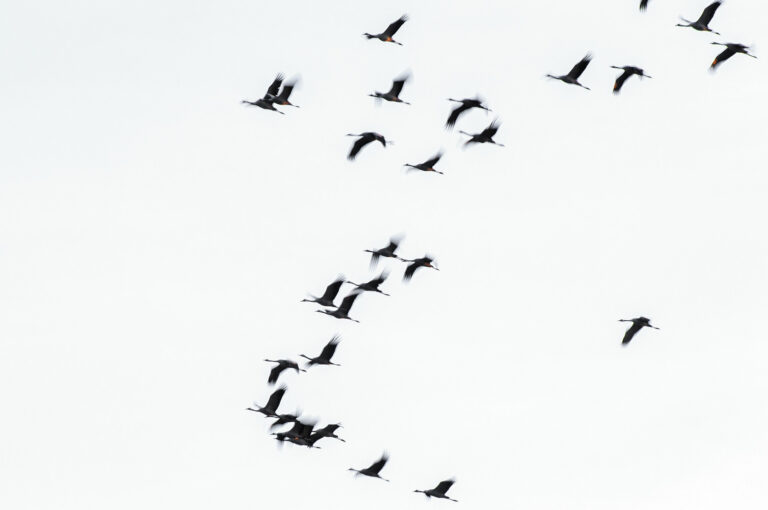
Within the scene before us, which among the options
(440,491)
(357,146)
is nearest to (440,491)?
(440,491)

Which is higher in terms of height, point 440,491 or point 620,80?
point 620,80

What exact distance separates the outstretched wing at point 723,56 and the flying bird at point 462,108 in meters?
11.2

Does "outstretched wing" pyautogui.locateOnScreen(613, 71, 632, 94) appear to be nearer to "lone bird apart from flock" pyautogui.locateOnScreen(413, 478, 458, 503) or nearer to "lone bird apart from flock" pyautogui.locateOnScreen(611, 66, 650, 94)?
"lone bird apart from flock" pyautogui.locateOnScreen(611, 66, 650, 94)

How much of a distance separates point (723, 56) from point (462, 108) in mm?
12798

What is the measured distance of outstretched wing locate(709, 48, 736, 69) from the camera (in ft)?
259

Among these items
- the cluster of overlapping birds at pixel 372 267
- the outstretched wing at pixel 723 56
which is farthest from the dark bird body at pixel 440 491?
the outstretched wing at pixel 723 56

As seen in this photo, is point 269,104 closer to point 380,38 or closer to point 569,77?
point 380,38

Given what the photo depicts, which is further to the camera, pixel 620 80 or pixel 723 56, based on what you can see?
pixel 620 80

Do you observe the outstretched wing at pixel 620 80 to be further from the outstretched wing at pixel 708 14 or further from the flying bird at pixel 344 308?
the flying bird at pixel 344 308

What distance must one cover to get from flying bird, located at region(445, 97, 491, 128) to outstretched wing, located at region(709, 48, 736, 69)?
36.7ft

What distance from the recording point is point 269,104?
8494cm

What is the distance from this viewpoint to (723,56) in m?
79.3

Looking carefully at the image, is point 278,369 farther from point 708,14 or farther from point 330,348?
point 708,14

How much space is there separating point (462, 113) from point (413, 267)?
7714 mm
